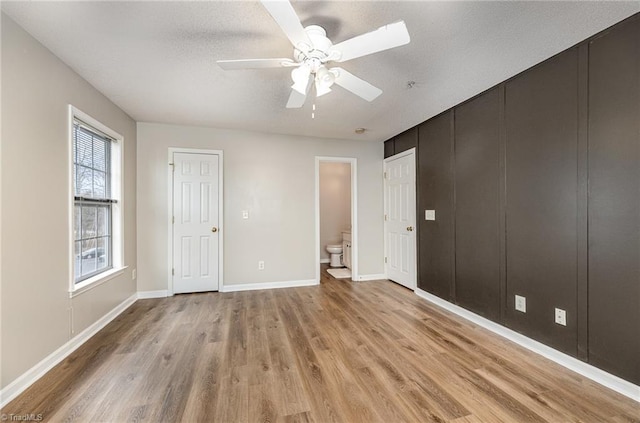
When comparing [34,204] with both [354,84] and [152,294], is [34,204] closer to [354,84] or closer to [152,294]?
A: [152,294]

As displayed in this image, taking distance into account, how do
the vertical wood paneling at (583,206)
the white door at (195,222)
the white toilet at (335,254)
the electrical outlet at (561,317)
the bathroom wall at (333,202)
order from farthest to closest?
the bathroom wall at (333,202)
the white toilet at (335,254)
the white door at (195,222)
the electrical outlet at (561,317)
the vertical wood paneling at (583,206)

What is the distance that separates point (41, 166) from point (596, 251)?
3.94 metres

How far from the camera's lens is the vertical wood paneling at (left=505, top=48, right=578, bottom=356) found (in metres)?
1.93

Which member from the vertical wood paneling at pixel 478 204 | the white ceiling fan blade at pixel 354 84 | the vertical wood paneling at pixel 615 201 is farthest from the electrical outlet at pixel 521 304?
the white ceiling fan blade at pixel 354 84

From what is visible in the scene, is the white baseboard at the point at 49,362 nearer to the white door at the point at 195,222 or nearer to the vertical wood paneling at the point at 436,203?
the white door at the point at 195,222

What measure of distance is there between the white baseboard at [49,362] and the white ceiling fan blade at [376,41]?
2.84 meters

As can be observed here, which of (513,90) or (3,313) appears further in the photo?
(513,90)

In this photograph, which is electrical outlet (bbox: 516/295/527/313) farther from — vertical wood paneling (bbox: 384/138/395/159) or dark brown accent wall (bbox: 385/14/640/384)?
vertical wood paneling (bbox: 384/138/395/159)

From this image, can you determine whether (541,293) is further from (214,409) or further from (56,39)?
(56,39)

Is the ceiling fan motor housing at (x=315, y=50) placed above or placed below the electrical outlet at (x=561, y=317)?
above

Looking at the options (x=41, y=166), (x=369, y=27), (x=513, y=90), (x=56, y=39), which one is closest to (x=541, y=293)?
(x=513, y=90)

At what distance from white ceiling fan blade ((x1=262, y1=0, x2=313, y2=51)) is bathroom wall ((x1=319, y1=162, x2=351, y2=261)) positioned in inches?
181

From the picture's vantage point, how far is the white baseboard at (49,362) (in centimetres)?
156

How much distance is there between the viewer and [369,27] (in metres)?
1.67
